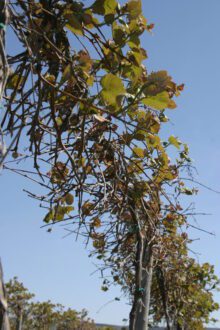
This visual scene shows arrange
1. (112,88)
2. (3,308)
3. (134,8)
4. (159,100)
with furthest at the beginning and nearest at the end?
(134,8), (159,100), (112,88), (3,308)

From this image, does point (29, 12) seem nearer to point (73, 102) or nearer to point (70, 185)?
point (73, 102)

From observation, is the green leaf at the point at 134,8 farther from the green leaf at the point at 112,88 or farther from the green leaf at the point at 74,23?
the green leaf at the point at 112,88

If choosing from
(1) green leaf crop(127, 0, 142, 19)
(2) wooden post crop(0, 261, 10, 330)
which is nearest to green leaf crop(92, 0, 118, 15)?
(1) green leaf crop(127, 0, 142, 19)

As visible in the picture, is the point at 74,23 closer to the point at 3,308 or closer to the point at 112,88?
the point at 112,88

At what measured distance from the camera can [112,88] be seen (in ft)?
4.41

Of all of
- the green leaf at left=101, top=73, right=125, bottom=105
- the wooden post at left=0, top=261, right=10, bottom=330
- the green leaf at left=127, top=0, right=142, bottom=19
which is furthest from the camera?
the green leaf at left=127, top=0, right=142, bottom=19

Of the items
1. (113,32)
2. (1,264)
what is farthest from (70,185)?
(1,264)

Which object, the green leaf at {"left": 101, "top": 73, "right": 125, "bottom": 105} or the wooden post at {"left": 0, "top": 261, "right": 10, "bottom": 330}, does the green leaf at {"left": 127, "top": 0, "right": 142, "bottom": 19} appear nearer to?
the green leaf at {"left": 101, "top": 73, "right": 125, "bottom": 105}

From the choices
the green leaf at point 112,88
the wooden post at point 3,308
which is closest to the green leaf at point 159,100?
the green leaf at point 112,88

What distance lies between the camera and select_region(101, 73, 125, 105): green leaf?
1323mm

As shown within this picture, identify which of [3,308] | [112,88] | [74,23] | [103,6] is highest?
[103,6]

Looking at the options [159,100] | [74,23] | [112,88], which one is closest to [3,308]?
[112,88]

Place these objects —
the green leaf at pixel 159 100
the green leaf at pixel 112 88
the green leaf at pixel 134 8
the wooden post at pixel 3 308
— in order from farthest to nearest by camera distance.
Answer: the green leaf at pixel 134 8 < the green leaf at pixel 159 100 < the green leaf at pixel 112 88 < the wooden post at pixel 3 308

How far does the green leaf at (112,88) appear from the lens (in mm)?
1323
